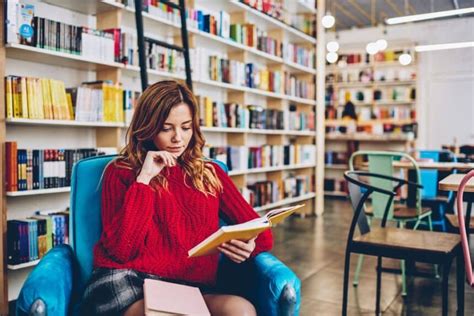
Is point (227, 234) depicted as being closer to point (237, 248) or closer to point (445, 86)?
point (237, 248)

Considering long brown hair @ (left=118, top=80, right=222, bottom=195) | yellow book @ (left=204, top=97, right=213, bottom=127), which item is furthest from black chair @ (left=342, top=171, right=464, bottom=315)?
yellow book @ (left=204, top=97, right=213, bottom=127)

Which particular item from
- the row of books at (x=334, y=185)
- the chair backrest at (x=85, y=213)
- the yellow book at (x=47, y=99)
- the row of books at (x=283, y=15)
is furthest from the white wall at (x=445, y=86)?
the chair backrest at (x=85, y=213)

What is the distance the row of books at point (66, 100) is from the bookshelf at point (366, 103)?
18.1ft

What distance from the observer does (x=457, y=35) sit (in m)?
9.12

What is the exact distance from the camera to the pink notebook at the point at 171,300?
131 centimetres

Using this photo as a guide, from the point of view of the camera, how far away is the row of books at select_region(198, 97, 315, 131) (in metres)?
4.44

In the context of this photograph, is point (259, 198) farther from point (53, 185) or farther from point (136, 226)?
point (136, 226)

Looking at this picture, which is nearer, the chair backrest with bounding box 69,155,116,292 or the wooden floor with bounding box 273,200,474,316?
the chair backrest with bounding box 69,155,116,292

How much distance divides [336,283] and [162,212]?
209 cm

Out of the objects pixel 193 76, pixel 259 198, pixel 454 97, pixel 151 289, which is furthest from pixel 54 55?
pixel 454 97

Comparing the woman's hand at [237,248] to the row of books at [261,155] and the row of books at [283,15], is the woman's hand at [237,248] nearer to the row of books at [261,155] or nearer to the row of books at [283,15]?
the row of books at [261,155]

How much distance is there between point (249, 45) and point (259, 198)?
1563mm

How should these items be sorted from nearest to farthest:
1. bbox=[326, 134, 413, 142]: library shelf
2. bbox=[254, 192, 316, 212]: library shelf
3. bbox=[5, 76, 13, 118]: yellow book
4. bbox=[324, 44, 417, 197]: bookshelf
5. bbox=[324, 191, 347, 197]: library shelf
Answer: bbox=[5, 76, 13, 118]: yellow book → bbox=[254, 192, 316, 212]: library shelf → bbox=[326, 134, 413, 142]: library shelf → bbox=[324, 191, 347, 197]: library shelf → bbox=[324, 44, 417, 197]: bookshelf

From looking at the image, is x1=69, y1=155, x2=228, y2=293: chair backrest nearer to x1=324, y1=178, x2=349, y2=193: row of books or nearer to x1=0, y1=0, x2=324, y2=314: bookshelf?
x1=0, y1=0, x2=324, y2=314: bookshelf
